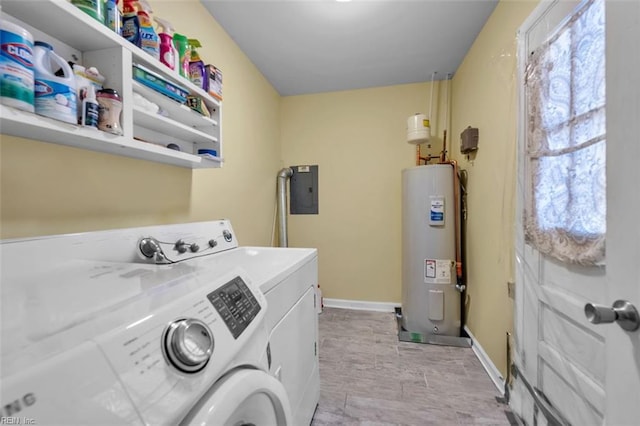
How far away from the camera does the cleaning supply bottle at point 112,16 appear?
34.4 inches

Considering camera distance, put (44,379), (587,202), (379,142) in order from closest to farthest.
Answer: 1. (44,379)
2. (587,202)
3. (379,142)

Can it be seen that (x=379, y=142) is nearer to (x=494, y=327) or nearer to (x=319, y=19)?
(x=319, y=19)

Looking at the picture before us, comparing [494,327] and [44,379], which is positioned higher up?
[44,379]

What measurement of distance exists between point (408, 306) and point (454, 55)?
228 cm

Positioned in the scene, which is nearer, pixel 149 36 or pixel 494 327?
pixel 149 36

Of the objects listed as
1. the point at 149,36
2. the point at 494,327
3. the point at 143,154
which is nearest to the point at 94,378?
the point at 143,154

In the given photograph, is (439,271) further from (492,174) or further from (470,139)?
(470,139)

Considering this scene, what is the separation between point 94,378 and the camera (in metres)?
0.33

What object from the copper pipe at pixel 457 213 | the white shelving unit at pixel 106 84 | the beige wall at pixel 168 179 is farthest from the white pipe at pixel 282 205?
the copper pipe at pixel 457 213

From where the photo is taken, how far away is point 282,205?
2.84 m

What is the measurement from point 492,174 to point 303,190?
6.17ft

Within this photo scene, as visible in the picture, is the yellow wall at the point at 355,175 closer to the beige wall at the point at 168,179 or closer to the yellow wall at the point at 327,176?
the yellow wall at the point at 327,176

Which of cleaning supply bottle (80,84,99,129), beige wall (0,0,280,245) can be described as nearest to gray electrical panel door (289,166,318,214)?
beige wall (0,0,280,245)

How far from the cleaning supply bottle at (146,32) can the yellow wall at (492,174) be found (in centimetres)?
178
